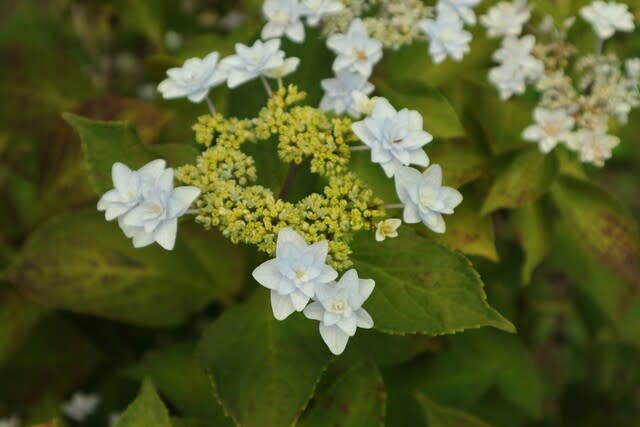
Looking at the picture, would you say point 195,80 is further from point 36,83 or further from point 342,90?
point 36,83

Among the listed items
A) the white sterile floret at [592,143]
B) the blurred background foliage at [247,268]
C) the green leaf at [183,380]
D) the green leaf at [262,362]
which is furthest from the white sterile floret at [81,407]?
the white sterile floret at [592,143]

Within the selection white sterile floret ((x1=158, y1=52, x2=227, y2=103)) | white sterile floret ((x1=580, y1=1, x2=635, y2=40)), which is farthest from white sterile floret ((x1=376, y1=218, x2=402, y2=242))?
white sterile floret ((x1=580, y1=1, x2=635, y2=40))

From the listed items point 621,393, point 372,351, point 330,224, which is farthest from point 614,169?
point 330,224

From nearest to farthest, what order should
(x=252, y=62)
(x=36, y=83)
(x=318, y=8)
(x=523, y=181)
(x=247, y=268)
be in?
1. (x=252, y=62)
2. (x=318, y=8)
3. (x=523, y=181)
4. (x=247, y=268)
5. (x=36, y=83)

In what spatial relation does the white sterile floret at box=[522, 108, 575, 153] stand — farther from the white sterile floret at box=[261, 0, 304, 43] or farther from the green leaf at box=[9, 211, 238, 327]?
the green leaf at box=[9, 211, 238, 327]

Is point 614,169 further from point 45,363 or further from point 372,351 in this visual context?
point 45,363

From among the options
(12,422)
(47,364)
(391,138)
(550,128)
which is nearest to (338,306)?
(391,138)

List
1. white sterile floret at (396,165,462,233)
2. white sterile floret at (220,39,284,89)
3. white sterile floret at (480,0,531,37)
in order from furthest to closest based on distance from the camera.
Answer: white sterile floret at (480,0,531,37), white sterile floret at (220,39,284,89), white sterile floret at (396,165,462,233)

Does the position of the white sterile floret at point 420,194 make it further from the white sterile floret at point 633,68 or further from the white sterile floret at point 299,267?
the white sterile floret at point 633,68
